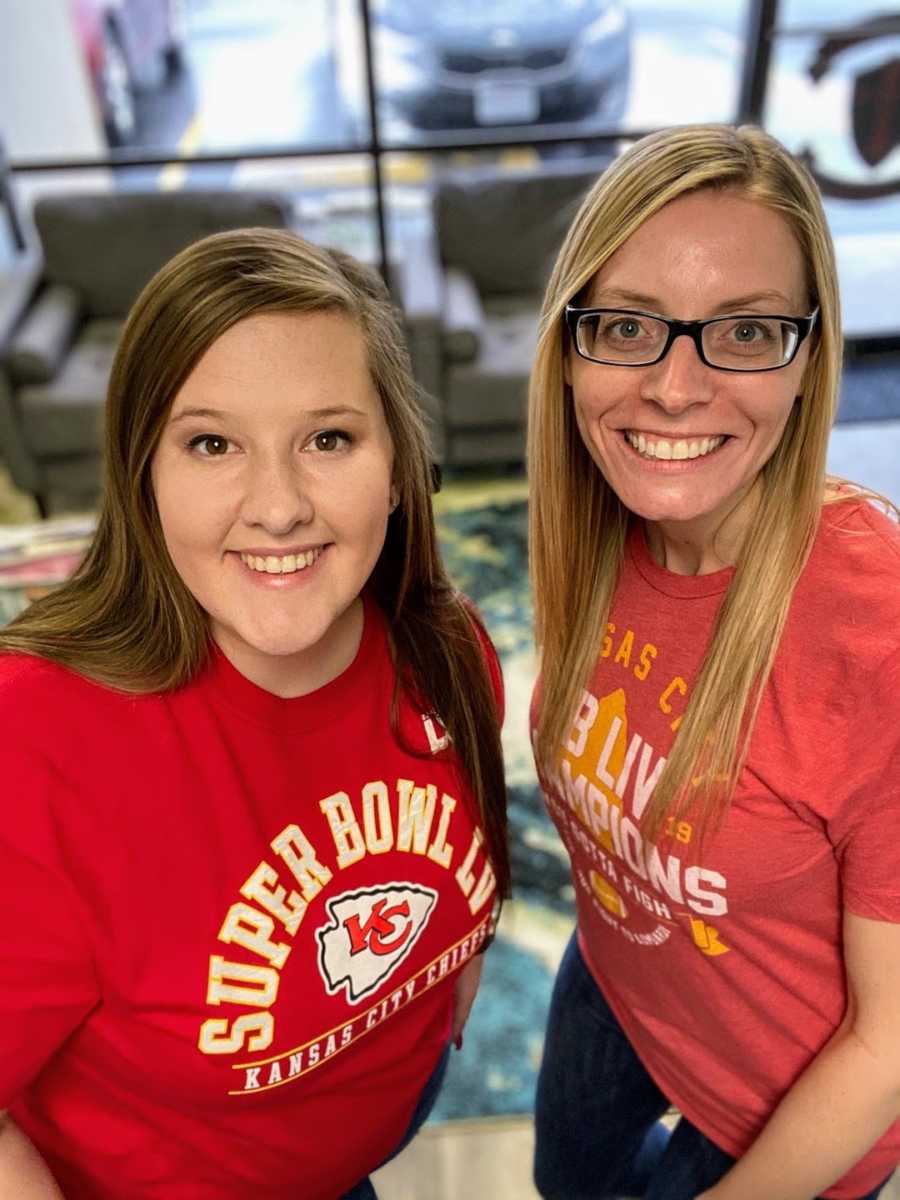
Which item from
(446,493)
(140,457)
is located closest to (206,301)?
(140,457)

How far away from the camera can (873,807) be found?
104 centimetres

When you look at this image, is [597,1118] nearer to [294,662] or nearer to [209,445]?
[294,662]

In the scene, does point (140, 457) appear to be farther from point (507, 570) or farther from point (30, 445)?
point (30, 445)

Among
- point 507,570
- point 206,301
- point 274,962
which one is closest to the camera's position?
point 206,301

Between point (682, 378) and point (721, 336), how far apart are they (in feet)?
0.20

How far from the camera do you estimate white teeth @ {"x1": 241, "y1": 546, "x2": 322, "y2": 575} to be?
1.00m

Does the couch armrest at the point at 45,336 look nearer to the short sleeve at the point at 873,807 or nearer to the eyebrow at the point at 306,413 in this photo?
the eyebrow at the point at 306,413

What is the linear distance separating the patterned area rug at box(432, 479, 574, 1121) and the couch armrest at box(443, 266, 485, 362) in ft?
2.67

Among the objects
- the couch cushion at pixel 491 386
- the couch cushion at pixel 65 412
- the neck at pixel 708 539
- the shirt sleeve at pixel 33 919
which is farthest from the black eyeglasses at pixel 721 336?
the couch cushion at pixel 65 412

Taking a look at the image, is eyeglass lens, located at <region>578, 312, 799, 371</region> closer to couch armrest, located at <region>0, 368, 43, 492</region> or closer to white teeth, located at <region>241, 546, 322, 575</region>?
white teeth, located at <region>241, 546, 322, 575</region>

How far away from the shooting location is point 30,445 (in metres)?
3.99

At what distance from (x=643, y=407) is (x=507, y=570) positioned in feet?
8.42

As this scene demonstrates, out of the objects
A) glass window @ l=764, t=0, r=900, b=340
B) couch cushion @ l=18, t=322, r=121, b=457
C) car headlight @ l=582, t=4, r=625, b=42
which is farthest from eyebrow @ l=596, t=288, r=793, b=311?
car headlight @ l=582, t=4, r=625, b=42

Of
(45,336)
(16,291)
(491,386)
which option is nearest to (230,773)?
(491,386)
